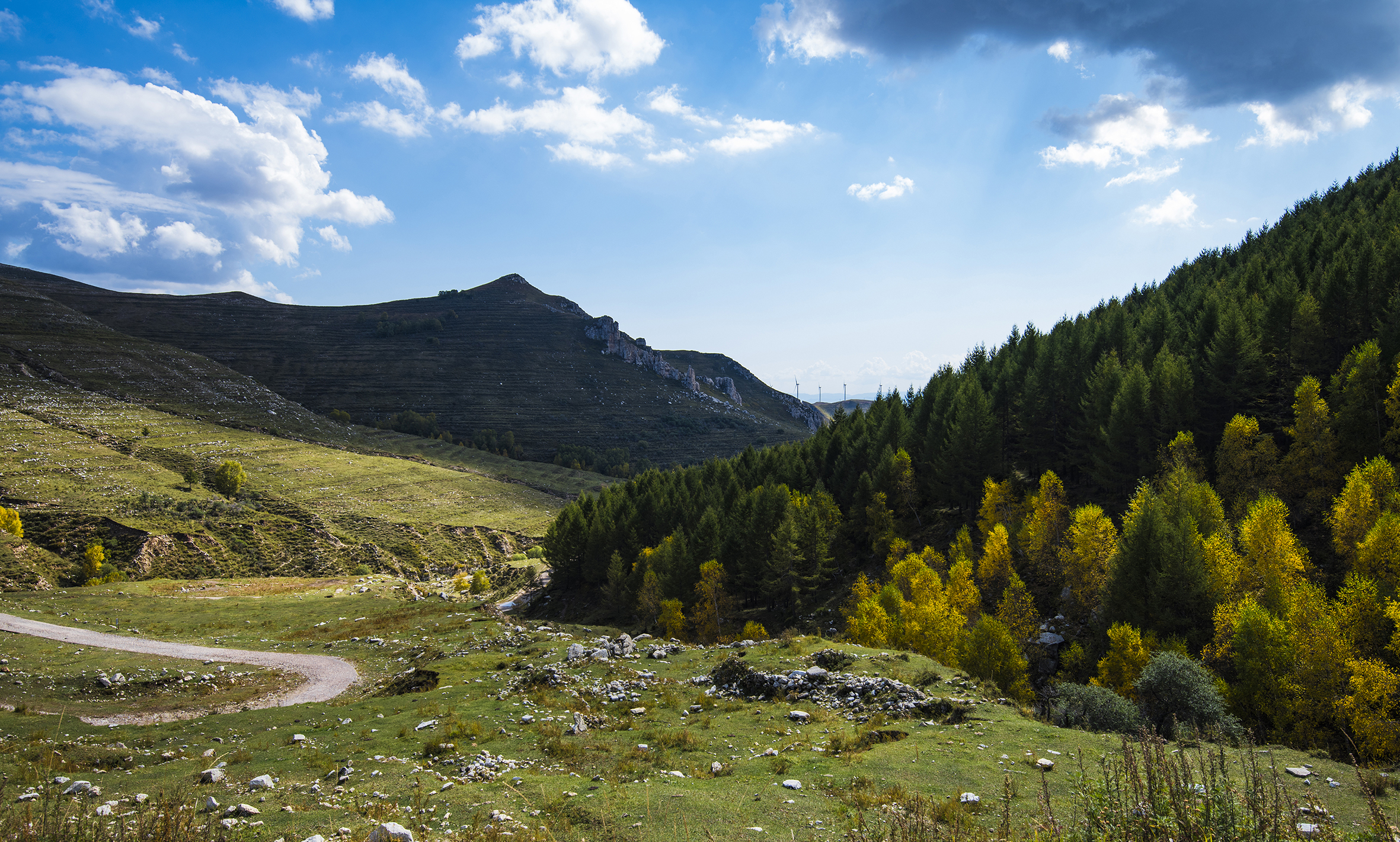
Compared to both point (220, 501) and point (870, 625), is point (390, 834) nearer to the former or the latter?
point (870, 625)

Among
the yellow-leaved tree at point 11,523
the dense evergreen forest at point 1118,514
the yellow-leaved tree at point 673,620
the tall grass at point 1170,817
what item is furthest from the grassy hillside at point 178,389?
the tall grass at point 1170,817

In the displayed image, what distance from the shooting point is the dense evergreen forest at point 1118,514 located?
33.6 m

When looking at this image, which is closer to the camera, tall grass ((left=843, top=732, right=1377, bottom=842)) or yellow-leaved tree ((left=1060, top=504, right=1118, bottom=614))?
tall grass ((left=843, top=732, right=1377, bottom=842))

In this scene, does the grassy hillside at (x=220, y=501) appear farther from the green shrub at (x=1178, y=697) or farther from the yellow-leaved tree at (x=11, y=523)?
the green shrub at (x=1178, y=697)

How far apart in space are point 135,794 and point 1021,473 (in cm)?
7890

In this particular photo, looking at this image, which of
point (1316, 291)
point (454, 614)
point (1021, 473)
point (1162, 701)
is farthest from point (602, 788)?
point (1316, 291)

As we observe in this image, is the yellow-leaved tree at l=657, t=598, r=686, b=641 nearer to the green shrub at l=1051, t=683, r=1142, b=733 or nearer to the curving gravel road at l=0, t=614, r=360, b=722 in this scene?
the curving gravel road at l=0, t=614, r=360, b=722

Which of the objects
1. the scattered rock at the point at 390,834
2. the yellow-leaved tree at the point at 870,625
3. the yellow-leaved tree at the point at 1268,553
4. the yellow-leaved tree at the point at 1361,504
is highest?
the yellow-leaved tree at the point at 1361,504

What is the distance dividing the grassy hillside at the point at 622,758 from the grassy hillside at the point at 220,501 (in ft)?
229

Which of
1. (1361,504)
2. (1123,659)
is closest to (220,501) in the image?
(1123,659)

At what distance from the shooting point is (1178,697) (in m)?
24.5

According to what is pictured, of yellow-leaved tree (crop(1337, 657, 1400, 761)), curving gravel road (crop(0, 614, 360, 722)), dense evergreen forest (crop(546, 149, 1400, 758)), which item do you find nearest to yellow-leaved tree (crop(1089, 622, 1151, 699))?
dense evergreen forest (crop(546, 149, 1400, 758))

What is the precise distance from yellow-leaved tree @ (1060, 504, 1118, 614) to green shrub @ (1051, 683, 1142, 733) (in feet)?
85.1

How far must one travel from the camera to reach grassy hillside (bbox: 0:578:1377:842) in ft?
38.0
